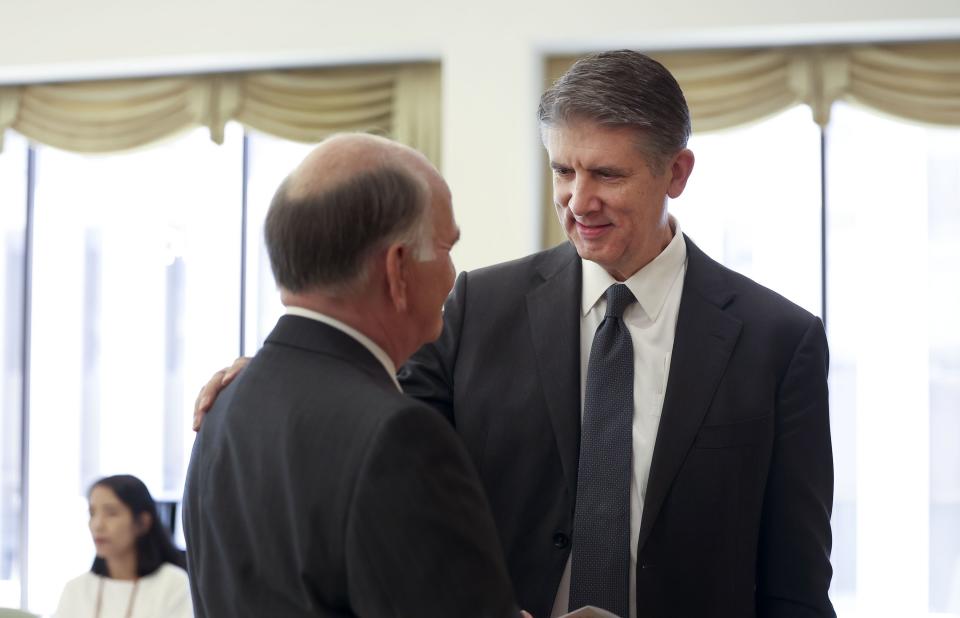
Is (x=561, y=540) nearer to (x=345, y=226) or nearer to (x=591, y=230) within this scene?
(x=591, y=230)

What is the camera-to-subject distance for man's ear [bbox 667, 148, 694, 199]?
2.12m

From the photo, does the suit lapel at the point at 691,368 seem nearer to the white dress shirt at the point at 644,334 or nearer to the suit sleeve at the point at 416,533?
the white dress shirt at the point at 644,334

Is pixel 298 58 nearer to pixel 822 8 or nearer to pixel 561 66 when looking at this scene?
pixel 561 66

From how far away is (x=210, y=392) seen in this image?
5.17 ft

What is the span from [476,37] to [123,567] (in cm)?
295

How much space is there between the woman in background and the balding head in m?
3.45

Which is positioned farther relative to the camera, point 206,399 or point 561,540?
point 561,540

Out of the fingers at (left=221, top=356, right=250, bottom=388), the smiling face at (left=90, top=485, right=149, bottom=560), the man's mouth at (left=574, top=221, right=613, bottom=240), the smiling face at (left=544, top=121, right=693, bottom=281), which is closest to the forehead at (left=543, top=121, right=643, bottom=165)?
the smiling face at (left=544, top=121, right=693, bottom=281)

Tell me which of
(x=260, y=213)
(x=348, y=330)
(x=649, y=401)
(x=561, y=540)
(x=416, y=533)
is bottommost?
(x=561, y=540)

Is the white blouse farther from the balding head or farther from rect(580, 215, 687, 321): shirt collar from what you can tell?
the balding head

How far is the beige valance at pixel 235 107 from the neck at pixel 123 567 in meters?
2.51

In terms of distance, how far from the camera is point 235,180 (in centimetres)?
665

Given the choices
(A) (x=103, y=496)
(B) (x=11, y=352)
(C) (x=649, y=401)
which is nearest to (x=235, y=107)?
(B) (x=11, y=352)

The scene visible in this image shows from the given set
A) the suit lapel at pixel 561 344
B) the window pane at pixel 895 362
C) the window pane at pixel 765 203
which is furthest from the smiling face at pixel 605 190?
the window pane at pixel 895 362
